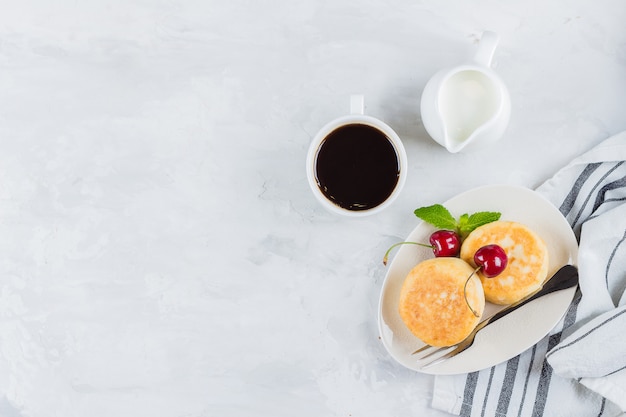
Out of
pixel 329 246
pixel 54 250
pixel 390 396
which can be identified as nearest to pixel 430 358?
pixel 390 396

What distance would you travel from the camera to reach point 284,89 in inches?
38.8

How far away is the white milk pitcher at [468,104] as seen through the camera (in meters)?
0.87

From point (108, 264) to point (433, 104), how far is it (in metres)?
0.54

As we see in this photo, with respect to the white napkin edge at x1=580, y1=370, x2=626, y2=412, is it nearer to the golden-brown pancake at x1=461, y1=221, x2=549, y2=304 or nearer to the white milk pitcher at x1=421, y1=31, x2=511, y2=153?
the golden-brown pancake at x1=461, y1=221, x2=549, y2=304

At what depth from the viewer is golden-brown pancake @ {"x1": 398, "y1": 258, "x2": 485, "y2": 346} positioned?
89 centimetres

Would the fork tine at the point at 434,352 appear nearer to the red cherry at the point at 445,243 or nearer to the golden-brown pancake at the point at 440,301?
the golden-brown pancake at the point at 440,301

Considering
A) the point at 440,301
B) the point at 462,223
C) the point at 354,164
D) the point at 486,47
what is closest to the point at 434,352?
the point at 440,301

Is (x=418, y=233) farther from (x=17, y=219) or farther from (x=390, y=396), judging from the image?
(x=17, y=219)

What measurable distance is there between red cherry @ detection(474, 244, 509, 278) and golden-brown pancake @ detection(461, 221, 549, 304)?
22 millimetres

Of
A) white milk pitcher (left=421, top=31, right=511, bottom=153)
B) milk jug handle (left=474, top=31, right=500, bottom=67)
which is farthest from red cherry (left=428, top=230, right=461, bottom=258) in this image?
milk jug handle (left=474, top=31, right=500, bottom=67)

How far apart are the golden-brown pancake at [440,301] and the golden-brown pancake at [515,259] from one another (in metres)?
0.03

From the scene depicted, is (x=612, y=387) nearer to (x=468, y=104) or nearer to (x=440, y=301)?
(x=440, y=301)

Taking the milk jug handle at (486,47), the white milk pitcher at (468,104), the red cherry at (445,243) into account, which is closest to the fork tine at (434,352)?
the red cherry at (445,243)

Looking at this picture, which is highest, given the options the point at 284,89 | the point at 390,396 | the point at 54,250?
the point at 284,89
